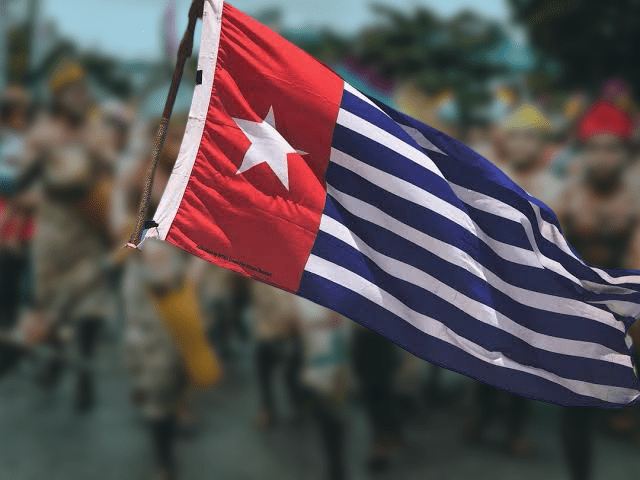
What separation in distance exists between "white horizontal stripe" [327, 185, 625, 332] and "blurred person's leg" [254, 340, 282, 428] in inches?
106

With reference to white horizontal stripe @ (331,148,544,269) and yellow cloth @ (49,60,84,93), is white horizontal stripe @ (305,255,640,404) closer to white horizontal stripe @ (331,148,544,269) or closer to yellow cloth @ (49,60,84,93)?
white horizontal stripe @ (331,148,544,269)

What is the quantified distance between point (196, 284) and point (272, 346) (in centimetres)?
69

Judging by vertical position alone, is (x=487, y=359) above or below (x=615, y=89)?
below

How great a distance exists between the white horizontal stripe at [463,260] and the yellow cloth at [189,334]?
66.1 inches

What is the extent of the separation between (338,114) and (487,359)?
0.88 m

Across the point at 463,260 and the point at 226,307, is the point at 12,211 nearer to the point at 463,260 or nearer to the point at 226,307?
the point at 226,307

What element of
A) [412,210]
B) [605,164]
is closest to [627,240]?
[605,164]

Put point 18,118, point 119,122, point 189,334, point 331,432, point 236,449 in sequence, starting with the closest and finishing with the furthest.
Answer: point 189,334
point 331,432
point 236,449
point 119,122
point 18,118

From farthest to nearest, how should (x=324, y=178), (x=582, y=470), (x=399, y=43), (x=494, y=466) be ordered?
(x=399, y=43), (x=494, y=466), (x=582, y=470), (x=324, y=178)

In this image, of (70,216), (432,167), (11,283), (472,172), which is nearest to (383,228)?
(432,167)

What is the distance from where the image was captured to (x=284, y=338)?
5094mm

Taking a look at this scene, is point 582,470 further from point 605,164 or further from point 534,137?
point 534,137

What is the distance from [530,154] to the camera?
17.6ft

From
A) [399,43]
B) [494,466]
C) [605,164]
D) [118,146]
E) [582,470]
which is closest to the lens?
[582,470]
